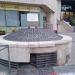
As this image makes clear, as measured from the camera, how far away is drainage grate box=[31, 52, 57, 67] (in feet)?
28.0

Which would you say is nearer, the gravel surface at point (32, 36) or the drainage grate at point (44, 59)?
the drainage grate at point (44, 59)

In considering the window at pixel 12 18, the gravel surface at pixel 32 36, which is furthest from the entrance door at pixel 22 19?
the gravel surface at pixel 32 36

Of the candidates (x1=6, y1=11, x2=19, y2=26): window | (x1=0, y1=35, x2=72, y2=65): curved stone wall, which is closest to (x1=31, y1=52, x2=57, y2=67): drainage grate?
(x1=0, y1=35, x2=72, y2=65): curved stone wall

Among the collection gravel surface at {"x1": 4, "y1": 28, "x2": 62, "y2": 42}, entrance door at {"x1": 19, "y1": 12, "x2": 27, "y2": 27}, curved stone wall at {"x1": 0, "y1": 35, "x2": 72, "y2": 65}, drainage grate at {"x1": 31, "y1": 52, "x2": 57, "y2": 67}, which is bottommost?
drainage grate at {"x1": 31, "y1": 52, "x2": 57, "y2": 67}

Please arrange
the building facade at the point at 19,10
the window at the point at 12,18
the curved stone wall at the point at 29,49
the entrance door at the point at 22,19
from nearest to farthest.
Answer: the curved stone wall at the point at 29,49, the building facade at the point at 19,10, the window at the point at 12,18, the entrance door at the point at 22,19

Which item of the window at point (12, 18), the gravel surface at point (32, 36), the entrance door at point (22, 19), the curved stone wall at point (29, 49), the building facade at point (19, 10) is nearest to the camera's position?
the curved stone wall at point (29, 49)

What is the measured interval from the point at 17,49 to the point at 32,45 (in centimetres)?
57

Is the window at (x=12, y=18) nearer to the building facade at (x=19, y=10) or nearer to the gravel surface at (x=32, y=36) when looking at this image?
the building facade at (x=19, y=10)

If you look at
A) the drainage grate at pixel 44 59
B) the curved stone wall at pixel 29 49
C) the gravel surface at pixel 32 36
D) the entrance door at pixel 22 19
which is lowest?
the drainage grate at pixel 44 59

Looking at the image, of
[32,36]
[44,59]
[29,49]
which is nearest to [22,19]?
[32,36]

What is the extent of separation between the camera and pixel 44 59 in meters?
8.62

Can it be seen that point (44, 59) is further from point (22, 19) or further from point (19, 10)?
point (19, 10)

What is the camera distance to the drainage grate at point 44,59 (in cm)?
855

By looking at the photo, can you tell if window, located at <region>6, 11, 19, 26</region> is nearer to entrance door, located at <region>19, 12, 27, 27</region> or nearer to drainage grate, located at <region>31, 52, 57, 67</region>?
entrance door, located at <region>19, 12, 27, 27</region>
